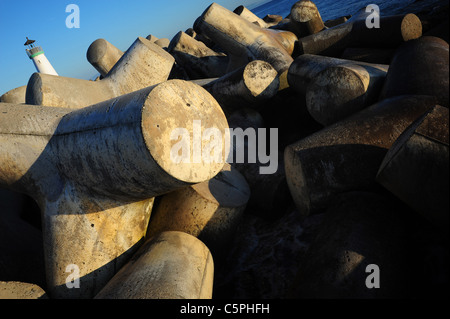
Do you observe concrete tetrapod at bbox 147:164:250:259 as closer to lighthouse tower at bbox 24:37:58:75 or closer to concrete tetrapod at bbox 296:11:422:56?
concrete tetrapod at bbox 296:11:422:56

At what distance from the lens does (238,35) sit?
479cm

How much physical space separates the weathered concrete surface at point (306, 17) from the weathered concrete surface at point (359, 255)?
440cm

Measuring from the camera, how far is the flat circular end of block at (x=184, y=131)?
1609 mm

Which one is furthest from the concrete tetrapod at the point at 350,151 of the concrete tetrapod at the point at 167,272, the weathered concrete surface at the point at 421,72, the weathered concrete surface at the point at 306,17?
the weathered concrete surface at the point at 306,17

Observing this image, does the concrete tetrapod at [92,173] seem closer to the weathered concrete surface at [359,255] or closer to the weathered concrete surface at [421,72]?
the weathered concrete surface at [359,255]

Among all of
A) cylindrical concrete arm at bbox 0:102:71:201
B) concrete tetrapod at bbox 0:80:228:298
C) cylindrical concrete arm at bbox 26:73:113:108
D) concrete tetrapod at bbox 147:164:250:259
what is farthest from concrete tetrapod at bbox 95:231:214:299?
cylindrical concrete arm at bbox 26:73:113:108

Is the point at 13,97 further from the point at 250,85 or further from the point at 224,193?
the point at 224,193

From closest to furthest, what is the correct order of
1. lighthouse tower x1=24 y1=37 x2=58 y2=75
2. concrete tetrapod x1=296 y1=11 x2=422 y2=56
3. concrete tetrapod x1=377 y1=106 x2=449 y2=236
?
concrete tetrapod x1=377 y1=106 x2=449 y2=236 < concrete tetrapod x1=296 y1=11 x2=422 y2=56 < lighthouse tower x1=24 y1=37 x2=58 y2=75

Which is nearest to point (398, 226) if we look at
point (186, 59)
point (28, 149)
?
point (28, 149)

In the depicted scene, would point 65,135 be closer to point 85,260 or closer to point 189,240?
point 85,260

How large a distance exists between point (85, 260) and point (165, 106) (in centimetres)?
120

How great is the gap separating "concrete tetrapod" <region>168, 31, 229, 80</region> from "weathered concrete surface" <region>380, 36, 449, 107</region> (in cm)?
361

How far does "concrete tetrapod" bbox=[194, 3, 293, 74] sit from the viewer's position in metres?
4.61

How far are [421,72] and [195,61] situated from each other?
13.7ft
